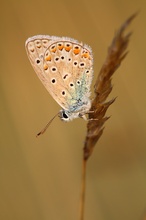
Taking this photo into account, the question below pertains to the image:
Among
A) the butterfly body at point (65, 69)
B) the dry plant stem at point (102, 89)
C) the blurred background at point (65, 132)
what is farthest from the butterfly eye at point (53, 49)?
the blurred background at point (65, 132)

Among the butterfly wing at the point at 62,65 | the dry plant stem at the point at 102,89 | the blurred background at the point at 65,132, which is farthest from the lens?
the blurred background at the point at 65,132

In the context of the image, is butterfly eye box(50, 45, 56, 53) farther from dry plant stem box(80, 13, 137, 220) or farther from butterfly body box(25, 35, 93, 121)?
dry plant stem box(80, 13, 137, 220)

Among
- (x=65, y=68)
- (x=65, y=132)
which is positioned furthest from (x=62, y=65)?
(x=65, y=132)

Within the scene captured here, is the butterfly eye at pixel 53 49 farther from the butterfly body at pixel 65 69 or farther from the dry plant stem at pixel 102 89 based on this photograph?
the dry plant stem at pixel 102 89

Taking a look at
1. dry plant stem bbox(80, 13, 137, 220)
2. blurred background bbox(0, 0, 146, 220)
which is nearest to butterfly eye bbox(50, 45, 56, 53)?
A: dry plant stem bbox(80, 13, 137, 220)

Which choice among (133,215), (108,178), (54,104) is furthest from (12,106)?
(133,215)

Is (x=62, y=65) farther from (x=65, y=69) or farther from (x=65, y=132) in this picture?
(x=65, y=132)
